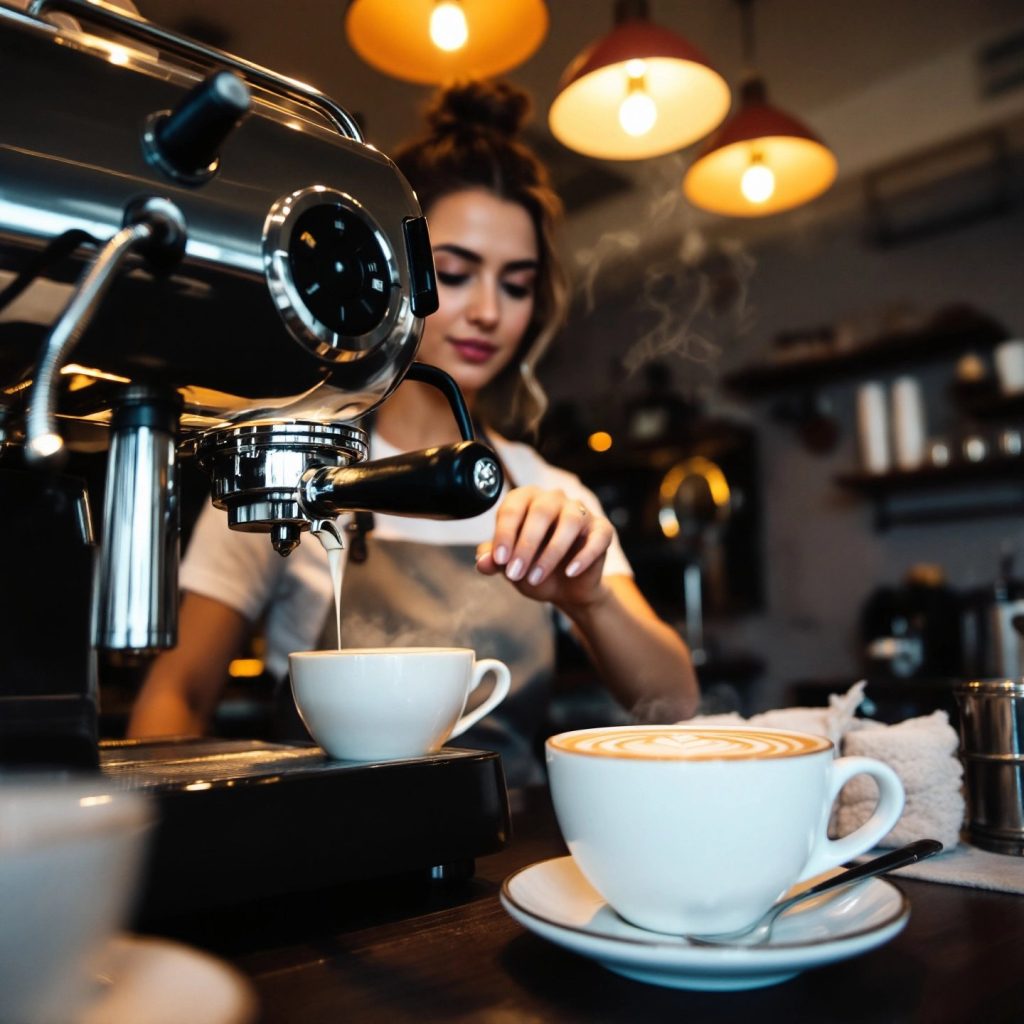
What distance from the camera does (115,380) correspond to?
0.52 m

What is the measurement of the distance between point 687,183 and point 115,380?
6.39ft

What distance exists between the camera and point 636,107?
1754mm

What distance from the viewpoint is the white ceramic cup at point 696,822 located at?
456 millimetres

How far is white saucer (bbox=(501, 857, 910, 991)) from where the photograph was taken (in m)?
0.42

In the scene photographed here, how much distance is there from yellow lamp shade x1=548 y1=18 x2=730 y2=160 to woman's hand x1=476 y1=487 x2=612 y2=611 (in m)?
1.09

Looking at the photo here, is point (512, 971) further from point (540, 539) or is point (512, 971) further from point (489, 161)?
point (489, 161)

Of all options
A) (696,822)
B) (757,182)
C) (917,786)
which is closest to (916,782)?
(917,786)

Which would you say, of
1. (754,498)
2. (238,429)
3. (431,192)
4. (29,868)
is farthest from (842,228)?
(29,868)

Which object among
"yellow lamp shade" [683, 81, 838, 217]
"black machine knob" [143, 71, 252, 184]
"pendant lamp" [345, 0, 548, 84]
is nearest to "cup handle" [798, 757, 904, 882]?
"black machine knob" [143, 71, 252, 184]

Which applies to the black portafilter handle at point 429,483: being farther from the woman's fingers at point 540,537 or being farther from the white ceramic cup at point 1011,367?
the white ceramic cup at point 1011,367

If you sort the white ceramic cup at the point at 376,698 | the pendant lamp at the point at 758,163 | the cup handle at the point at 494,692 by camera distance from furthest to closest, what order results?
the pendant lamp at the point at 758,163, the cup handle at the point at 494,692, the white ceramic cup at the point at 376,698

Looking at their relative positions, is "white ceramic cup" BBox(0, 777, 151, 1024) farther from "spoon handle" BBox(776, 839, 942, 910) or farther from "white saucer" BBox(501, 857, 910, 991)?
"spoon handle" BBox(776, 839, 942, 910)

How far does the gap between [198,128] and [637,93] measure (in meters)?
1.45

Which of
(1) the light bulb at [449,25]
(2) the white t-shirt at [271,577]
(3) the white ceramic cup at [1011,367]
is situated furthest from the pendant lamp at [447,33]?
(3) the white ceramic cup at [1011,367]
